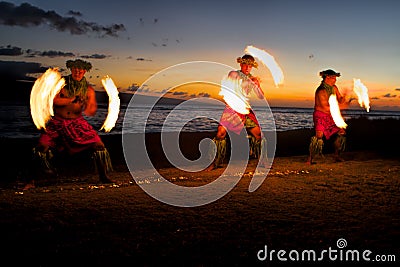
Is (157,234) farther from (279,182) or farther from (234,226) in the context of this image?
(279,182)

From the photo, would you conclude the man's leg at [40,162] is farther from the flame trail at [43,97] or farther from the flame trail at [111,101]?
the flame trail at [111,101]

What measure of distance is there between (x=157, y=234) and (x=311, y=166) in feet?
19.4

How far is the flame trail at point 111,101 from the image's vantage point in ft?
25.0

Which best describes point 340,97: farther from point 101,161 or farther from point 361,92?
point 101,161

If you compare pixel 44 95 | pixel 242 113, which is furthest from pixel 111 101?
pixel 242 113

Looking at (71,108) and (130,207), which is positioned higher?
(71,108)

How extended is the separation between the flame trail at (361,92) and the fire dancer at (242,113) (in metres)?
2.43

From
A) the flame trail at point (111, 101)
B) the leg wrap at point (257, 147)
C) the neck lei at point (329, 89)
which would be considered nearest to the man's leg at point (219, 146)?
the leg wrap at point (257, 147)

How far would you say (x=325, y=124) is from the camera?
9.91 m

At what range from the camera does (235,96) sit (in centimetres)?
859

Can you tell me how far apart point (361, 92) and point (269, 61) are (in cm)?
244

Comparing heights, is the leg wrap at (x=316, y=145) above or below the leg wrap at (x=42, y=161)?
above

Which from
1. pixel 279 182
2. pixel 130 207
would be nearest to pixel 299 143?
pixel 279 182

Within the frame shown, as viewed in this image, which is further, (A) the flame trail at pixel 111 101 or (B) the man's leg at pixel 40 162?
(A) the flame trail at pixel 111 101
